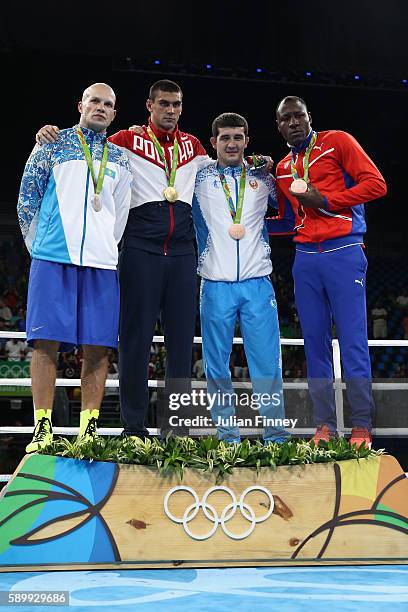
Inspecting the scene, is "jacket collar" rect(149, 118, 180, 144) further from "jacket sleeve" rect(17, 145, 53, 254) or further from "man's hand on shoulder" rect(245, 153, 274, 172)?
"jacket sleeve" rect(17, 145, 53, 254)

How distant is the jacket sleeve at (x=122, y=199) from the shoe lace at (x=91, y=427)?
68 cm

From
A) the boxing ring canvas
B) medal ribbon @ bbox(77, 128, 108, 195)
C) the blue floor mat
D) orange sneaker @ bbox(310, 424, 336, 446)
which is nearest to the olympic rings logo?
the boxing ring canvas

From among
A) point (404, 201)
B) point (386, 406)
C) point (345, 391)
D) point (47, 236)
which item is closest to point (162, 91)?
point (47, 236)

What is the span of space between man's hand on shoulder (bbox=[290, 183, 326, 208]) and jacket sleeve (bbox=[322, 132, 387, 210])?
0.03 m

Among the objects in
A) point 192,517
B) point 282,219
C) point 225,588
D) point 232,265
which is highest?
point 282,219

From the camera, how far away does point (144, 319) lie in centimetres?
287

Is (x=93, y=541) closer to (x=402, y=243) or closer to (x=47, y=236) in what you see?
(x=47, y=236)

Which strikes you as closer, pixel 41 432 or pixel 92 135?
pixel 41 432

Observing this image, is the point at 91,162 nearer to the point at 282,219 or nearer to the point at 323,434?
the point at 282,219

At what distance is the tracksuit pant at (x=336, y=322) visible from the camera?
2918mm

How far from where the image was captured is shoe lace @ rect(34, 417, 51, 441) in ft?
8.41

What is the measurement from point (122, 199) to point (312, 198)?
76cm

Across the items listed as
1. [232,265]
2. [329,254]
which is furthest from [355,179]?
[232,265]

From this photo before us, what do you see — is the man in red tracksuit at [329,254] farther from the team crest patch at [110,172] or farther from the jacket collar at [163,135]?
the team crest patch at [110,172]
